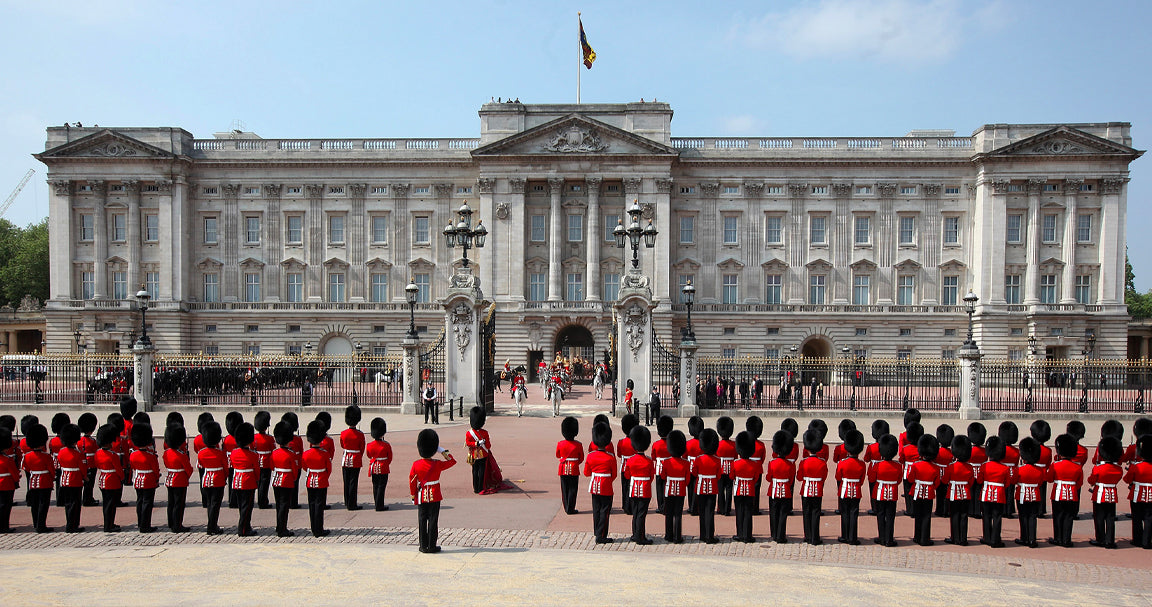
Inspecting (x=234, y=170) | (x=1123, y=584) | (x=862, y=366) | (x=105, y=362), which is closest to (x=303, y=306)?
(x=234, y=170)

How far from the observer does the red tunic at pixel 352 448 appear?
40.1ft

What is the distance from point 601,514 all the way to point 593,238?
3950 cm

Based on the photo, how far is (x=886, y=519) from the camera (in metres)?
10.4

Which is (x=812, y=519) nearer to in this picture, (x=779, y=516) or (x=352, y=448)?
(x=779, y=516)

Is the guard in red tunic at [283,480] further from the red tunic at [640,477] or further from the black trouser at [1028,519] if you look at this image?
the black trouser at [1028,519]

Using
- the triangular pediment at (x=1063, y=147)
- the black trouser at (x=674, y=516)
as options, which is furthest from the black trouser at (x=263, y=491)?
the triangular pediment at (x=1063, y=147)

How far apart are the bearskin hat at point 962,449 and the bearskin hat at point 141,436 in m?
10.7

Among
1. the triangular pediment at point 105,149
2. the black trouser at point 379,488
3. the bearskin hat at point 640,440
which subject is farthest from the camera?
the triangular pediment at point 105,149

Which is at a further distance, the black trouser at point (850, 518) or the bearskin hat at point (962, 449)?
the bearskin hat at point (962, 449)

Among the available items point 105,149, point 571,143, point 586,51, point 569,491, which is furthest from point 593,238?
point 569,491

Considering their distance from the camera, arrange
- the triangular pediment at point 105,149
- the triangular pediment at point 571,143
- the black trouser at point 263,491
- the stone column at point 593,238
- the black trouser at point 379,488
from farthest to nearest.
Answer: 1. the triangular pediment at point 105,149
2. the stone column at point 593,238
3. the triangular pediment at point 571,143
4. the black trouser at point 379,488
5. the black trouser at point 263,491

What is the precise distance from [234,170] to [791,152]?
1341 inches

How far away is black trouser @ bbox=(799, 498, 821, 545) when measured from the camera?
34.1 ft

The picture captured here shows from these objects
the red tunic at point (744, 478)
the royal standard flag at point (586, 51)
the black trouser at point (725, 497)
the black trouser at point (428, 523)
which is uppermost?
the royal standard flag at point (586, 51)
